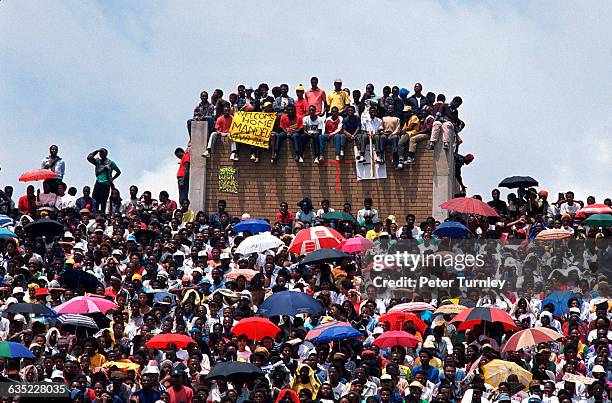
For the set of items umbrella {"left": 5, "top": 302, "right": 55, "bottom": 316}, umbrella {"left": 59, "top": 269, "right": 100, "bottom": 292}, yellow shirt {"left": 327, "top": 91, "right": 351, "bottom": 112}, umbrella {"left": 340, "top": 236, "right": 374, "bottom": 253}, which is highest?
yellow shirt {"left": 327, "top": 91, "right": 351, "bottom": 112}

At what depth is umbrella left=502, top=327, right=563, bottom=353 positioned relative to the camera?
3353 centimetres

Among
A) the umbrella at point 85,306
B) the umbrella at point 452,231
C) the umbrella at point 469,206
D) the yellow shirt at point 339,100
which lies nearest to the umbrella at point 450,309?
the umbrella at point 452,231

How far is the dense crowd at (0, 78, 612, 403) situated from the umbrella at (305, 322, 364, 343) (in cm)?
7

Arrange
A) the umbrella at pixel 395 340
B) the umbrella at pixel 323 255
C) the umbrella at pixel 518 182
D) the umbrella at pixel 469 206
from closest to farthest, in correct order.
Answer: the umbrella at pixel 395 340, the umbrella at pixel 323 255, the umbrella at pixel 469 206, the umbrella at pixel 518 182

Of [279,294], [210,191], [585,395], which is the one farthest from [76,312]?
[210,191]

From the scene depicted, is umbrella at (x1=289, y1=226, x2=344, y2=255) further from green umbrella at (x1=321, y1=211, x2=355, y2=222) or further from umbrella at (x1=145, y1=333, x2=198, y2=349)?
umbrella at (x1=145, y1=333, x2=198, y2=349)

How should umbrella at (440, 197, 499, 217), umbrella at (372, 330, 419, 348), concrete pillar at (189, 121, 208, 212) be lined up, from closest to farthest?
umbrella at (372, 330, 419, 348) → umbrella at (440, 197, 499, 217) → concrete pillar at (189, 121, 208, 212)

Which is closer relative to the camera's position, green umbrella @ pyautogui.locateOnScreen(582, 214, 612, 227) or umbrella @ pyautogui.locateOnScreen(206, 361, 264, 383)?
umbrella @ pyautogui.locateOnScreen(206, 361, 264, 383)

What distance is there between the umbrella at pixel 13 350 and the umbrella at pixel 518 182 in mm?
14633

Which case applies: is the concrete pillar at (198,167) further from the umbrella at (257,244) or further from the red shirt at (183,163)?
the umbrella at (257,244)

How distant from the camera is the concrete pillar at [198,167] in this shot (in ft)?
152

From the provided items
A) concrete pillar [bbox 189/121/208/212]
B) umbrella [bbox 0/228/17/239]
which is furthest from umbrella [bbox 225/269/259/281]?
concrete pillar [bbox 189/121/208/212]

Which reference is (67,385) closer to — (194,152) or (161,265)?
(161,265)

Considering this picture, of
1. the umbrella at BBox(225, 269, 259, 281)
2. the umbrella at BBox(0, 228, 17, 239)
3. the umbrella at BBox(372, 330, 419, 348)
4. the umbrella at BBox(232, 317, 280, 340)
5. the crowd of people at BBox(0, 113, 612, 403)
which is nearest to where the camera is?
the crowd of people at BBox(0, 113, 612, 403)
